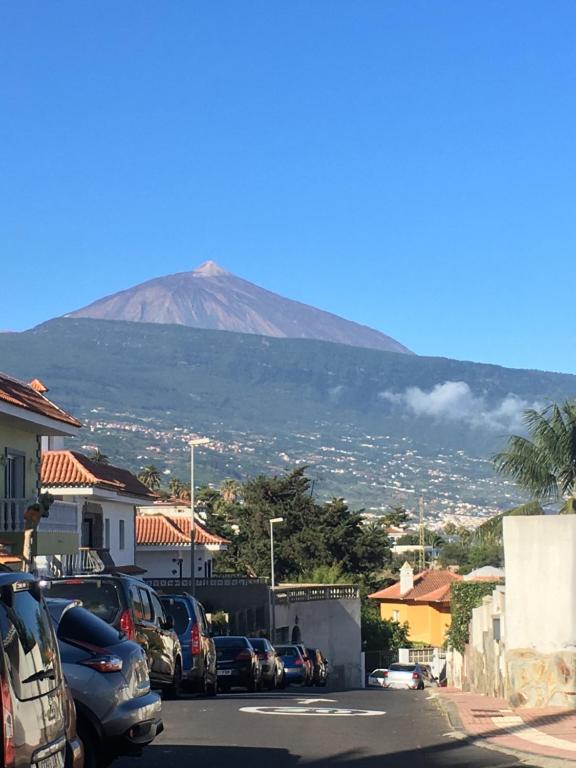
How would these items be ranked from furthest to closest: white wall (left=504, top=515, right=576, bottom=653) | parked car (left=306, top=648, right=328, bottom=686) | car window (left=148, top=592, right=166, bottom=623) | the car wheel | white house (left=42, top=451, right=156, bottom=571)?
white house (left=42, top=451, right=156, bottom=571) → parked car (left=306, top=648, right=328, bottom=686) → the car wheel → white wall (left=504, top=515, right=576, bottom=653) → car window (left=148, top=592, right=166, bottom=623)

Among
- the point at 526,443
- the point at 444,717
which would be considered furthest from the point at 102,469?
the point at 444,717

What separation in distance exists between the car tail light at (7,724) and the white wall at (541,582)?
11917 millimetres

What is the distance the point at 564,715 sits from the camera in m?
16.6

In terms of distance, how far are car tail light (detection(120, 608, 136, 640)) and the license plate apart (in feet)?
26.0

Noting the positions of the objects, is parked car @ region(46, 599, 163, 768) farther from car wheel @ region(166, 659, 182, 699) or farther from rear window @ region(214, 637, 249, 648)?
rear window @ region(214, 637, 249, 648)

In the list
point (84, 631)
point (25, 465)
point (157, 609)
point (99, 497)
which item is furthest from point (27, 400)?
point (84, 631)

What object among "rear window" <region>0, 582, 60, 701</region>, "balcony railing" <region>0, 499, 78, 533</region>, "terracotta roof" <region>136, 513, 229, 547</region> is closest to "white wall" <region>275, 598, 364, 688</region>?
"terracotta roof" <region>136, 513, 229, 547</region>

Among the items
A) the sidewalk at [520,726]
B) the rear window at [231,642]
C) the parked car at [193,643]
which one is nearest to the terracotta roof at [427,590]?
the rear window at [231,642]

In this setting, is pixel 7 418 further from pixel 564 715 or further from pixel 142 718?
pixel 142 718

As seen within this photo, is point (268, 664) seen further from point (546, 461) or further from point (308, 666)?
point (308, 666)

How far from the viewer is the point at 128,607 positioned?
1609 centimetres

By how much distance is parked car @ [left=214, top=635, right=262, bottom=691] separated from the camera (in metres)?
27.8

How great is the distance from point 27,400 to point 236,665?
28.2 ft

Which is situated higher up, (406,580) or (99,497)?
(99,497)
